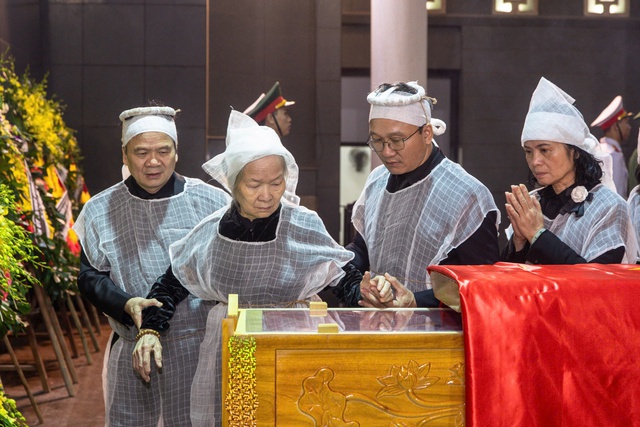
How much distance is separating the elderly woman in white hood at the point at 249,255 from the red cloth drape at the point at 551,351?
2.61ft

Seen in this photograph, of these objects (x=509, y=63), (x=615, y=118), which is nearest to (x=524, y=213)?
(x=615, y=118)

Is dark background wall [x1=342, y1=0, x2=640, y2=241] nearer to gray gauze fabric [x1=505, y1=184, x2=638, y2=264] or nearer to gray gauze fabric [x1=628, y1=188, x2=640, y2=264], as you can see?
gray gauze fabric [x1=628, y1=188, x2=640, y2=264]

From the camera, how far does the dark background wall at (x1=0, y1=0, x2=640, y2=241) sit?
324 inches

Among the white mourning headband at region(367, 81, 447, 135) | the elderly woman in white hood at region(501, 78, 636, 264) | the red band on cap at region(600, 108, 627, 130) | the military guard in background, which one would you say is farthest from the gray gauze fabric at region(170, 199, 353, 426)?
the red band on cap at region(600, 108, 627, 130)

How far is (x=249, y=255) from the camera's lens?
103 inches

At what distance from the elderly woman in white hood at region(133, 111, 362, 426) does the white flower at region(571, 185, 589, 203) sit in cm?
69

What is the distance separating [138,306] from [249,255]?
35 centimetres

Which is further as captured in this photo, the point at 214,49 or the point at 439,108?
the point at 439,108

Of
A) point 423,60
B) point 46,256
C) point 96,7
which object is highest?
point 96,7

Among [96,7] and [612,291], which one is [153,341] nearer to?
[612,291]

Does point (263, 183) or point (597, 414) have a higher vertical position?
point (263, 183)

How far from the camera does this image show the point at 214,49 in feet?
29.2

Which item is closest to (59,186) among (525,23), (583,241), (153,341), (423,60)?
(423,60)

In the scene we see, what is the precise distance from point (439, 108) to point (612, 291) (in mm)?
A: 8240
